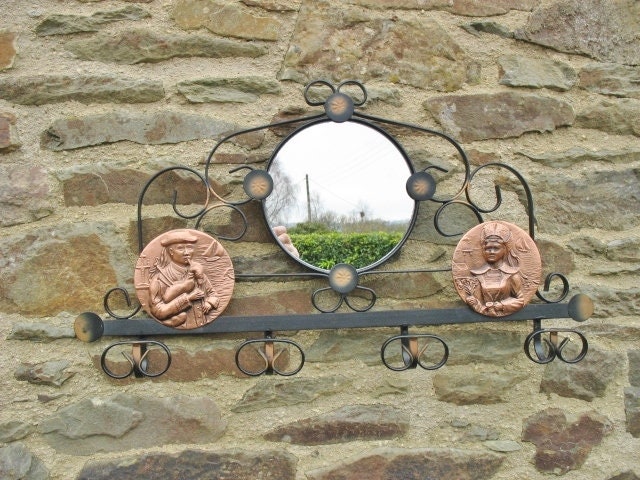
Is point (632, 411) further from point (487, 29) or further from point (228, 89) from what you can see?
point (228, 89)

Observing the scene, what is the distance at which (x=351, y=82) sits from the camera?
1324 millimetres

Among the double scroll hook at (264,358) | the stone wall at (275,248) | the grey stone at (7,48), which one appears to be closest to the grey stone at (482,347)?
the stone wall at (275,248)

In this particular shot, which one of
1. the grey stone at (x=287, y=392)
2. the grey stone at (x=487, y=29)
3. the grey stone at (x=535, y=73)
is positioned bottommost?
the grey stone at (x=287, y=392)

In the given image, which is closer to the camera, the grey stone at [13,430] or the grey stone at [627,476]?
the grey stone at [13,430]

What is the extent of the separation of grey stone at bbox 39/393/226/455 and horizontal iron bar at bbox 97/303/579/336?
0.18 metres

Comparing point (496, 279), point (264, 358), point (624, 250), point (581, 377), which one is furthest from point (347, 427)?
point (624, 250)

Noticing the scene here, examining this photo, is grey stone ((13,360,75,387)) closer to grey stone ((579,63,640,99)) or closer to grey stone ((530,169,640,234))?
grey stone ((530,169,640,234))

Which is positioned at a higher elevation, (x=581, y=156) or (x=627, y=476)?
(x=581, y=156)

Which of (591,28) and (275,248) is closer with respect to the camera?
(275,248)

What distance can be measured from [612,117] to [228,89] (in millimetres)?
997

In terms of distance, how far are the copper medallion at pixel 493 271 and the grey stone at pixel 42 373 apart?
3.09 ft

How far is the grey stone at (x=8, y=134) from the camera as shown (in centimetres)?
133

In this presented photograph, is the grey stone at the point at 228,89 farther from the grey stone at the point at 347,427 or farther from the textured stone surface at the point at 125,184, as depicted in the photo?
the grey stone at the point at 347,427

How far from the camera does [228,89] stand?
4.51 feet
